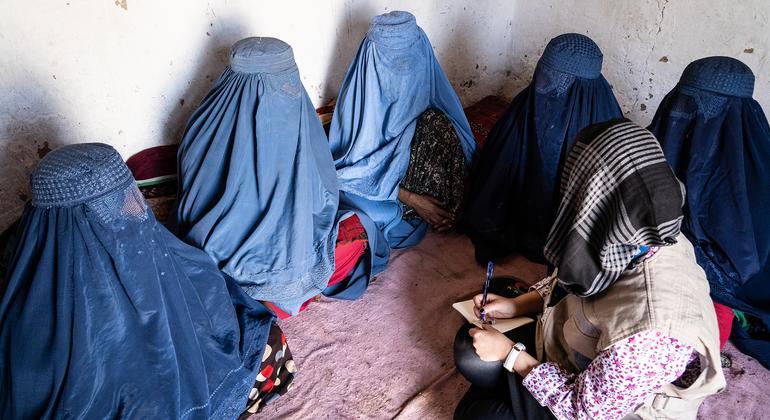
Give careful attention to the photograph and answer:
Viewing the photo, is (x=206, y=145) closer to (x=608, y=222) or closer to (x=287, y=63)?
(x=287, y=63)

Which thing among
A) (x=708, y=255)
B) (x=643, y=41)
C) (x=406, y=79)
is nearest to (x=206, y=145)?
(x=406, y=79)

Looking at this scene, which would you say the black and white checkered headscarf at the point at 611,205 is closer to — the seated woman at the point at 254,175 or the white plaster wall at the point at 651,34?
the seated woman at the point at 254,175

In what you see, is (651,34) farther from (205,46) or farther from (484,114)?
(205,46)

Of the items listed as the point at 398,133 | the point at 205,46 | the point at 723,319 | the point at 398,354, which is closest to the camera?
the point at 723,319

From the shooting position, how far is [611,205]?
1.21m

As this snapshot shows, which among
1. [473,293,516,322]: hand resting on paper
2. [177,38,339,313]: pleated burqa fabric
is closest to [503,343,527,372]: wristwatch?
[473,293,516,322]: hand resting on paper

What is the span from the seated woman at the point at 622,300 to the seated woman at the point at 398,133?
3.50 feet

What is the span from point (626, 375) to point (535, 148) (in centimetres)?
131

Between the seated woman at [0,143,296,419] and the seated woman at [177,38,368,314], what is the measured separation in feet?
0.82

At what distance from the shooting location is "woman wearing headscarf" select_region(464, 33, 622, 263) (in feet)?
7.28

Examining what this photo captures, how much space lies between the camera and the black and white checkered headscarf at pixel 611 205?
3.72ft

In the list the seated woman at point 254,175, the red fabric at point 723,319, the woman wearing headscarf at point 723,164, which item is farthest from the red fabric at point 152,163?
the red fabric at point 723,319

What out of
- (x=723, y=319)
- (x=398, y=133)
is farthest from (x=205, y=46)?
(x=723, y=319)

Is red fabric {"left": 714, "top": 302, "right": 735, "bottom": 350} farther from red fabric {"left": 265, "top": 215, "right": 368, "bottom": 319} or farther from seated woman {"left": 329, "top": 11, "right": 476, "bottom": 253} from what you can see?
red fabric {"left": 265, "top": 215, "right": 368, "bottom": 319}
